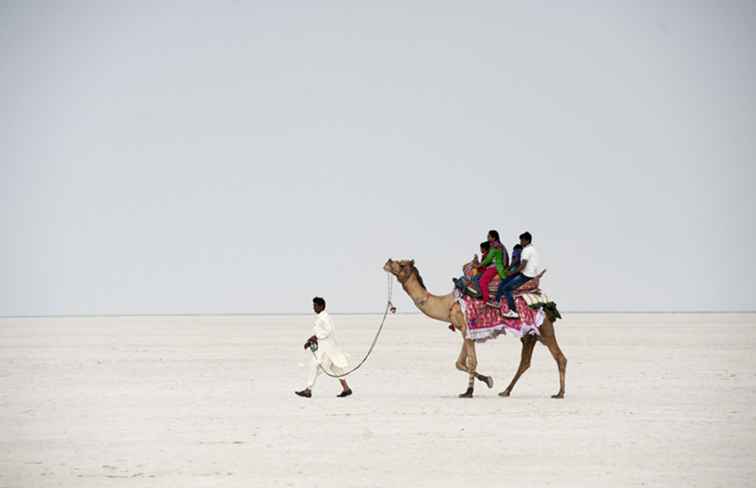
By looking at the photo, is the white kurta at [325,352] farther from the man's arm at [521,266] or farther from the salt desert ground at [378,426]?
the man's arm at [521,266]

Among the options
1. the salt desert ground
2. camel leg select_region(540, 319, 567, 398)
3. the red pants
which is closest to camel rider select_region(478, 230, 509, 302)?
the red pants

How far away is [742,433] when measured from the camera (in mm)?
15633

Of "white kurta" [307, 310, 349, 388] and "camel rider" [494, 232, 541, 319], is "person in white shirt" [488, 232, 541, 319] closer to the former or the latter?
"camel rider" [494, 232, 541, 319]

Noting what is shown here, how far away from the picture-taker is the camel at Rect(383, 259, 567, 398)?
19.3 m

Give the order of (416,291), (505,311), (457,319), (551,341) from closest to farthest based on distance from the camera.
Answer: (505,311), (551,341), (457,319), (416,291)

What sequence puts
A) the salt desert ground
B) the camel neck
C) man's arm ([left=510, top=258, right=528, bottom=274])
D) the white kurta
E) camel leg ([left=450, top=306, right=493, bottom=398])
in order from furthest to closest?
1. the camel neck
2. camel leg ([left=450, top=306, right=493, bottom=398])
3. the white kurta
4. man's arm ([left=510, top=258, right=528, bottom=274])
5. the salt desert ground

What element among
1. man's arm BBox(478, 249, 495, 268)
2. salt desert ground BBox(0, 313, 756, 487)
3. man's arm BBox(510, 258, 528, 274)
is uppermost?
man's arm BBox(478, 249, 495, 268)

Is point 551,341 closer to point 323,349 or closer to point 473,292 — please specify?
point 473,292

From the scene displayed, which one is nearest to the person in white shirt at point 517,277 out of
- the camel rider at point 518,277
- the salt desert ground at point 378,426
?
the camel rider at point 518,277

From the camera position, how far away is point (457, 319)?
64.4 ft

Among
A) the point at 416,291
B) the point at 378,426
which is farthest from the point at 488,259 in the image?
the point at 378,426

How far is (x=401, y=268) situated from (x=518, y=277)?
→ 5.77ft

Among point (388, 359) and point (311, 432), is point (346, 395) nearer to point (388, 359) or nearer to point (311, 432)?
point (311, 432)

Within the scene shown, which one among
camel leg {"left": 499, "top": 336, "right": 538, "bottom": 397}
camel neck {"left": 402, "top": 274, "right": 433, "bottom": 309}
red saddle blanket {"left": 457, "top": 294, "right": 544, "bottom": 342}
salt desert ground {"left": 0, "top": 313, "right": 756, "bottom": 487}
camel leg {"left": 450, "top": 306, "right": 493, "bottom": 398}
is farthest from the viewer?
camel neck {"left": 402, "top": 274, "right": 433, "bottom": 309}
